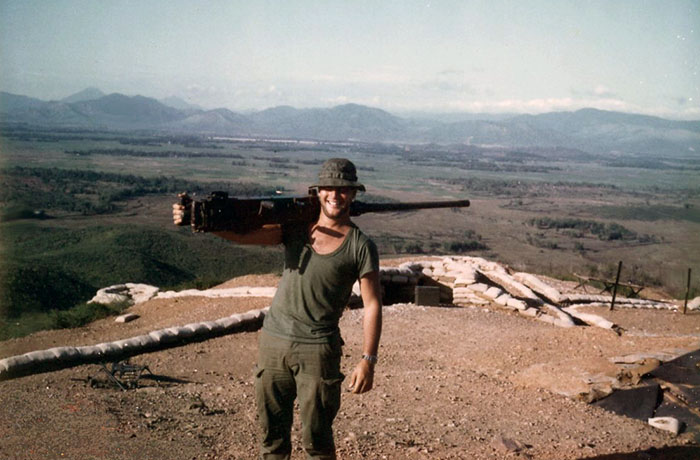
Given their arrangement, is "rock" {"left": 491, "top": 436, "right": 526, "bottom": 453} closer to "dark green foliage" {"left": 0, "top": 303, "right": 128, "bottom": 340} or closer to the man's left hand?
the man's left hand

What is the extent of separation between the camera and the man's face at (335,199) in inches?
154

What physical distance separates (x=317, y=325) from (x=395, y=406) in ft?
10.9

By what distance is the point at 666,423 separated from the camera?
21.2 ft

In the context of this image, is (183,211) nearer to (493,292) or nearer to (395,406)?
(395,406)

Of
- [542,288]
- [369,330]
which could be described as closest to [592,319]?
[542,288]

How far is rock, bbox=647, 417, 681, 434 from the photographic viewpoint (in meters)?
6.37

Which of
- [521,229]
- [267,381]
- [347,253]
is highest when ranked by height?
[347,253]

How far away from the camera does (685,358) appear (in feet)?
27.8

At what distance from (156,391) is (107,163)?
77026 millimetres

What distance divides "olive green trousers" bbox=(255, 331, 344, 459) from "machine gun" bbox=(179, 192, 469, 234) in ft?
2.41

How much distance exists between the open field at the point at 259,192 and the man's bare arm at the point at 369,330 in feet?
4.16

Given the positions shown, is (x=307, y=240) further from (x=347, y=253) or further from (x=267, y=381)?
(x=267, y=381)

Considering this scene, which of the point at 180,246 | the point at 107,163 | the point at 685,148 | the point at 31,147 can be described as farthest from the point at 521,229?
the point at 685,148

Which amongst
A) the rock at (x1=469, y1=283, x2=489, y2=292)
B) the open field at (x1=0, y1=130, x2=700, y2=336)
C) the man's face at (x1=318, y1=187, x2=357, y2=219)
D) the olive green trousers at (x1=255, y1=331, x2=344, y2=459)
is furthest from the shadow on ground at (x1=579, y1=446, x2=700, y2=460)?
the rock at (x1=469, y1=283, x2=489, y2=292)
